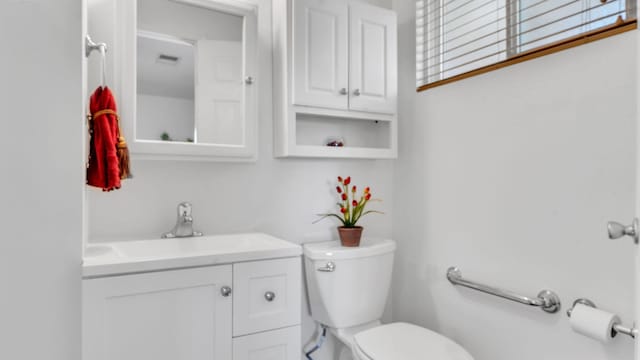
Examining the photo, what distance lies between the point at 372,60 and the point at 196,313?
1.26 meters

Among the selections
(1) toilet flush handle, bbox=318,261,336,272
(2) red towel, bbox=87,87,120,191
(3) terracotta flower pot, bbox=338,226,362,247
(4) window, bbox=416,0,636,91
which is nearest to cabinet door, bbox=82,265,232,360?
(2) red towel, bbox=87,87,120,191

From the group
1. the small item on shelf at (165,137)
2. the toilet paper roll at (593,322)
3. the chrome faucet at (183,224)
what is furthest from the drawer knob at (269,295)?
the toilet paper roll at (593,322)

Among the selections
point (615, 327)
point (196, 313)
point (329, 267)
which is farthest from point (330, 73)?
point (615, 327)

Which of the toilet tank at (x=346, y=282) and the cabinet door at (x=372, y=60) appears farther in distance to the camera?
the cabinet door at (x=372, y=60)

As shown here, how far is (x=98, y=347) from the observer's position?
0.95 metres

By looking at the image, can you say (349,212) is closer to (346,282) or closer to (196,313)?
(346,282)

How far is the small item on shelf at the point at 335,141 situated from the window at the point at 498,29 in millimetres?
461

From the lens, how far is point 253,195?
1.58 metres

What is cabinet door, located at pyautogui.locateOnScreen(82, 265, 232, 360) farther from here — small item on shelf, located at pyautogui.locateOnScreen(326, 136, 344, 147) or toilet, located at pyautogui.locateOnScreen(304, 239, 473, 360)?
small item on shelf, located at pyautogui.locateOnScreen(326, 136, 344, 147)

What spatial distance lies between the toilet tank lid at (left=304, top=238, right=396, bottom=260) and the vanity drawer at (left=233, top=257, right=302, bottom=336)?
0.27m

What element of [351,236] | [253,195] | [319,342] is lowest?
[319,342]

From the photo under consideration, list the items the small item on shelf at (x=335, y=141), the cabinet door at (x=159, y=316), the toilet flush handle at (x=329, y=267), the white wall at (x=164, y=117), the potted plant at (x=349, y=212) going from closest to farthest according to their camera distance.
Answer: the cabinet door at (x=159, y=316) → the white wall at (x=164, y=117) → the toilet flush handle at (x=329, y=267) → the potted plant at (x=349, y=212) → the small item on shelf at (x=335, y=141)

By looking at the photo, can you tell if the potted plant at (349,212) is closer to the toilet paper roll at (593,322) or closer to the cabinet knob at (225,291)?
the cabinet knob at (225,291)

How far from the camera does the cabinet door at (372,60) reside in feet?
5.36
